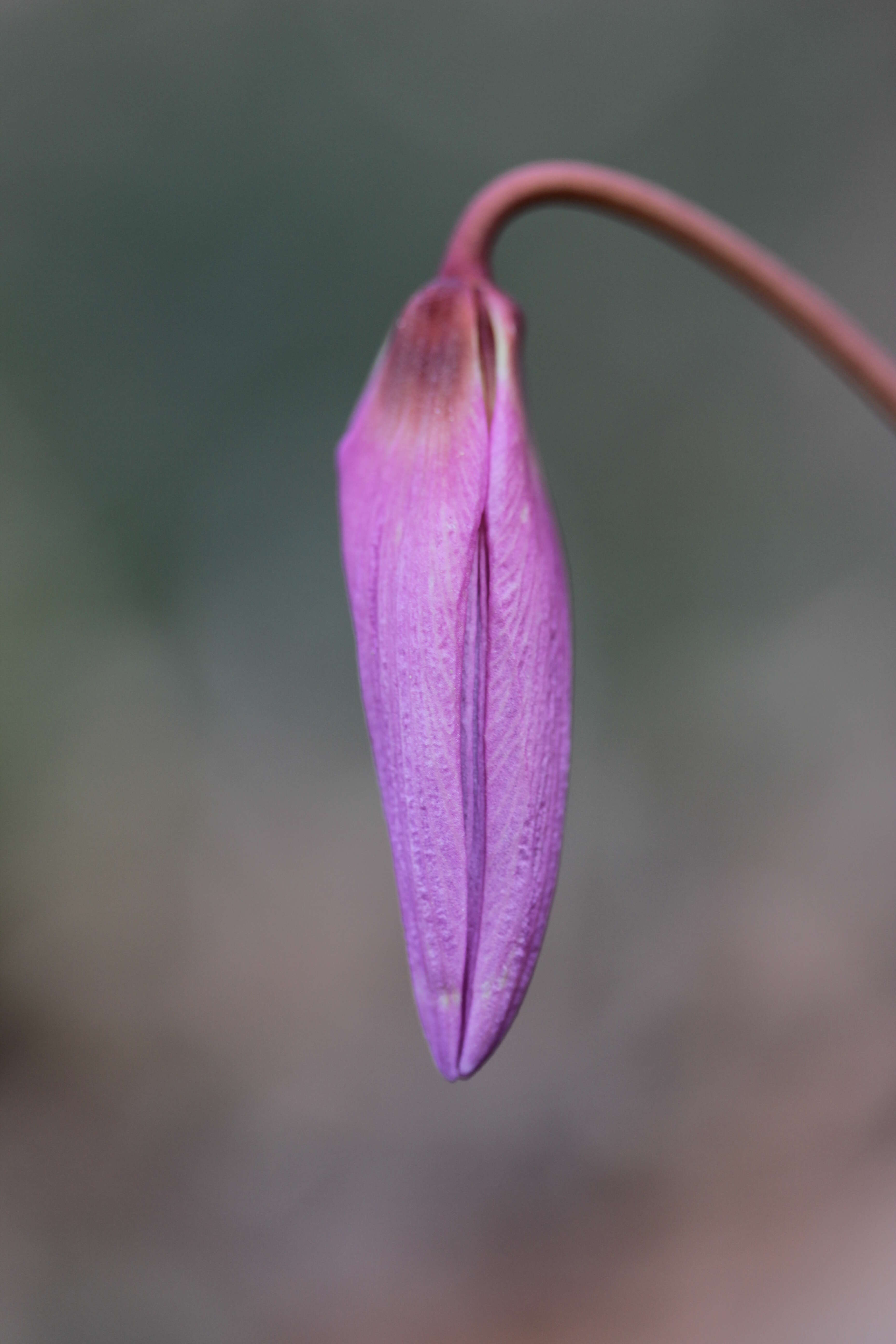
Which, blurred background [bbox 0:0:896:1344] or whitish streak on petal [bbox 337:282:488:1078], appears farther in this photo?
blurred background [bbox 0:0:896:1344]

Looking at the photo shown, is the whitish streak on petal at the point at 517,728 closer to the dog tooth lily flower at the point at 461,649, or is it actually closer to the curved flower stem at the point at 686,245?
the dog tooth lily flower at the point at 461,649

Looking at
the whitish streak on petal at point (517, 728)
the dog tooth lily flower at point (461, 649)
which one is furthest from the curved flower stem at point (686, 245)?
the whitish streak on petal at point (517, 728)

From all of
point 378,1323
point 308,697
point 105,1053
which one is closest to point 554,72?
point 308,697

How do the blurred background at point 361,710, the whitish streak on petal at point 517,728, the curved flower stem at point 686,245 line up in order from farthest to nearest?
the blurred background at point 361,710, the curved flower stem at point 686,245, the whitish streak on petal at point 517,728

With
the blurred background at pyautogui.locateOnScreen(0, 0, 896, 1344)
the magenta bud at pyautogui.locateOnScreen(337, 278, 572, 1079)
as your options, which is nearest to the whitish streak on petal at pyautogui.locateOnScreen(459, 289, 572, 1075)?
the magenta bud at pyautogui.locateOnScreen(337, 278, 572, 1079)

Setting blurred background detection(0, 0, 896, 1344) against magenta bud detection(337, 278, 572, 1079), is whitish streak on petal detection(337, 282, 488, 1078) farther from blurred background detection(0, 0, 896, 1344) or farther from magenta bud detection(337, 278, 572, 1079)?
blurred background detection(0, 0, 896, 1344)

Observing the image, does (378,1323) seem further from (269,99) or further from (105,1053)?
(269,99)

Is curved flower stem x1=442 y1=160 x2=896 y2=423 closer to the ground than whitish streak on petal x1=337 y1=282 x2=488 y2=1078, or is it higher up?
higher up
